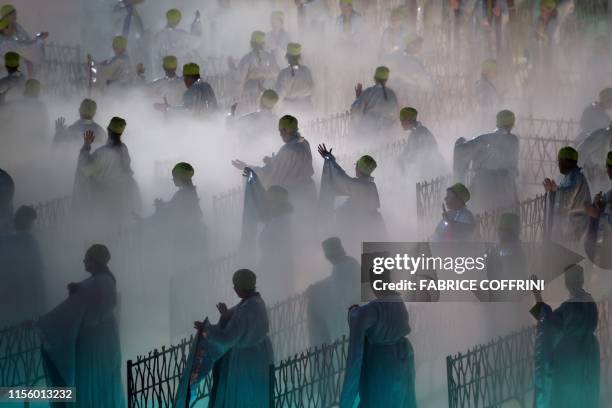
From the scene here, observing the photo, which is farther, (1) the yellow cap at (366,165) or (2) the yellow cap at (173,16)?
(2) the yellow cap at (173,16)

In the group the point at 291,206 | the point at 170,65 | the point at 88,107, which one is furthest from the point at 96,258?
the point at 170,65

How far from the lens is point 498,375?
1239cm

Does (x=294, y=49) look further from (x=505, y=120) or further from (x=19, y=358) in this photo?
(x=19, y=358)

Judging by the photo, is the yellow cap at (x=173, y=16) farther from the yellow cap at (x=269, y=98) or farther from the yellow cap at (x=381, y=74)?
the yellow cap at (x=381, y=74)

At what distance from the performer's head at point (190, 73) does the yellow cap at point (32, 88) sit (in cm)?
190

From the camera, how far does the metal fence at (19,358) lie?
1312 cm

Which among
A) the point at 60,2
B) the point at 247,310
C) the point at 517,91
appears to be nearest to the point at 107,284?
the point at 247,310

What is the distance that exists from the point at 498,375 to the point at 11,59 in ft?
28.2

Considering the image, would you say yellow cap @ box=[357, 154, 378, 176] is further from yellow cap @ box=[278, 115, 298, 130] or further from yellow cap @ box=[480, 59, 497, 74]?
yellow cap @ box=[480, 59, 497, 74]

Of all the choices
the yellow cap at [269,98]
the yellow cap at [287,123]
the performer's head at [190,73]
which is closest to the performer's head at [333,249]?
the yellow cap at [287,123]

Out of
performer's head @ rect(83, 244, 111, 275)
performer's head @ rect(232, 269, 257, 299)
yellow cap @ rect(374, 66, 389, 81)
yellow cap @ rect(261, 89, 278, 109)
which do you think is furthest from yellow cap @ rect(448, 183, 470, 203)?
yellow cap @ rect(261, 89, 278, 109)

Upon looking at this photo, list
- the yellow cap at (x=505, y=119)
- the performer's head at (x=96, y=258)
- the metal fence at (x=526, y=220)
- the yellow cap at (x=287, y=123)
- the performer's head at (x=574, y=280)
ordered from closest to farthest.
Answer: the performer's head at (x=574, y=280)
the performer's head at (x=96, y=258)
the metal fence at (x=526, y=220)
the yellow cap at (x=287, y=123)
the yellow cap at (x=505, y=119)

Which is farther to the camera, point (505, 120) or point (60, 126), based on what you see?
point (60, 126)

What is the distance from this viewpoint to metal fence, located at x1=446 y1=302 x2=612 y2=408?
39.8 feet
